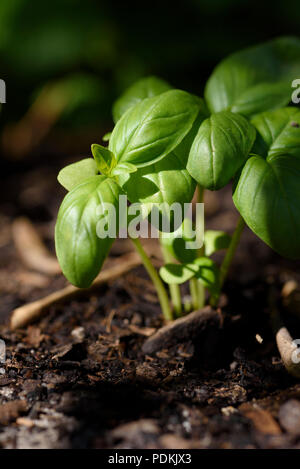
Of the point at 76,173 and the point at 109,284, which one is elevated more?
the point at 76,173

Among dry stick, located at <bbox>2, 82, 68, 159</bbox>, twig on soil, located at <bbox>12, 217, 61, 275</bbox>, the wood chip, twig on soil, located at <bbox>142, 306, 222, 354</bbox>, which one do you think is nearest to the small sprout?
twig on soil, located at <bbox>142, 306, 222, 354</bbox>

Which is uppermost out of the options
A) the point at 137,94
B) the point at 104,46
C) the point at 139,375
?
the point at 137,94

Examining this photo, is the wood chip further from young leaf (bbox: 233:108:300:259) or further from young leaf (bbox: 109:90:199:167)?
young leaf (bbox: 109:90:199:167)

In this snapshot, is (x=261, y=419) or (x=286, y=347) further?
(x=286, y=347)

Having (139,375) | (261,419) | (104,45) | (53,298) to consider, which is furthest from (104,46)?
(261,419)

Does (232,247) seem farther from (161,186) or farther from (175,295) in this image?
(161,186)
